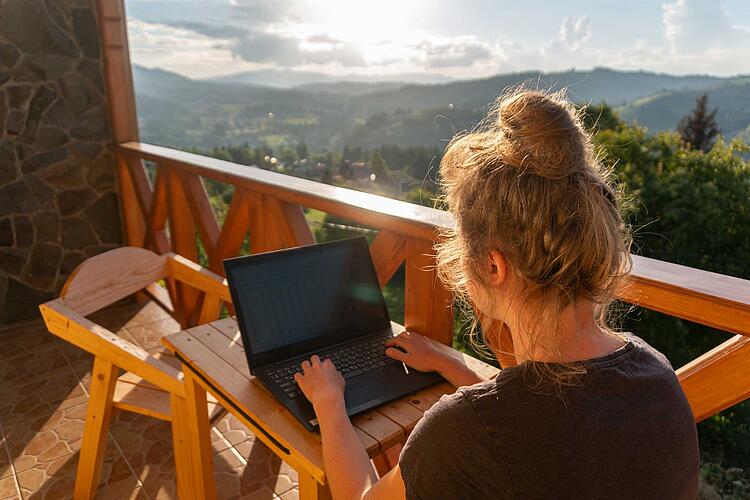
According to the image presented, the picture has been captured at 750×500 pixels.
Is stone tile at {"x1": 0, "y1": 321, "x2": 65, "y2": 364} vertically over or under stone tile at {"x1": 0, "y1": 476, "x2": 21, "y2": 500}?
under

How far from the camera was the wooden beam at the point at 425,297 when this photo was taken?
1.58 m

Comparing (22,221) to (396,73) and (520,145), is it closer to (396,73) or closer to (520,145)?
(520,145)

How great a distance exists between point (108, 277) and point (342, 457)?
1309mm

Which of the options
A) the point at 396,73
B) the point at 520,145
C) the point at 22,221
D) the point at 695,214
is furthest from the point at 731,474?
the point at 396,73

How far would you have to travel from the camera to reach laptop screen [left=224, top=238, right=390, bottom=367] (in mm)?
1285

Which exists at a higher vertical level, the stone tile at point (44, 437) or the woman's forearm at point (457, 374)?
the woman's forearm at point (457, 374)

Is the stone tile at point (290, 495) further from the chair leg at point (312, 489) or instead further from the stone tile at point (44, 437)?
the chair leg at point (312, 489)

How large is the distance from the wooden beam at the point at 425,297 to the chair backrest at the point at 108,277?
102 centimetres

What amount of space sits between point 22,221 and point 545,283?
3.63m

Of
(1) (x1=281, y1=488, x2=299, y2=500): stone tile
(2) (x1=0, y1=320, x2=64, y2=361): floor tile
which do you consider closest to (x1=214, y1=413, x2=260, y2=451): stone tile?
(1) (x1=281, y1=488, x2=299, y2=500): stone tile

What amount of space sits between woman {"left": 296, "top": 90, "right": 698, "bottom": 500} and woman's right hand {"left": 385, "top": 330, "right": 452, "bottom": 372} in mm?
494

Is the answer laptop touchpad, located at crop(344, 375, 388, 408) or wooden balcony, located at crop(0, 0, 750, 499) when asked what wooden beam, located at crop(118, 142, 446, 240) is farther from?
laptop touchpad, located at crop(344, 375, 388, 408)

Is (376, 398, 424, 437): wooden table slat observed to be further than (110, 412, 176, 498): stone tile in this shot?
No

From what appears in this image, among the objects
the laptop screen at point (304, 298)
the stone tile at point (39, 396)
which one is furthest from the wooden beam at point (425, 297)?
the stone tile at point (39, 396)
